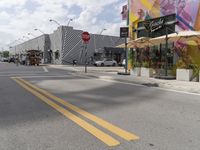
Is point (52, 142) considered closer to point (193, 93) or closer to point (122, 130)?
point (122, 130)

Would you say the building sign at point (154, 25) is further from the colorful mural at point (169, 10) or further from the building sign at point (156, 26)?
the colorful mural at point (169, 10)

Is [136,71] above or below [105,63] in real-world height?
above

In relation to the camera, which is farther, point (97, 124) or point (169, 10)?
point (169, 10)

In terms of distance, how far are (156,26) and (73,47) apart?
43.3 m

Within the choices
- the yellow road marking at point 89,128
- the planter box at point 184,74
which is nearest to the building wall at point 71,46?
the planter box at point 184,74

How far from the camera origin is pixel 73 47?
67.0 metres

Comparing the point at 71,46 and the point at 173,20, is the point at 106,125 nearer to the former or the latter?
the point at 173,20

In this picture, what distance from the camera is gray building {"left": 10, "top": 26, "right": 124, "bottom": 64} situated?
66250 millimetres

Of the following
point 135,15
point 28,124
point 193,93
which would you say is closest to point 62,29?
point 135,15

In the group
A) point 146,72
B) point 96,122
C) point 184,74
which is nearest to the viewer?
point 96,122

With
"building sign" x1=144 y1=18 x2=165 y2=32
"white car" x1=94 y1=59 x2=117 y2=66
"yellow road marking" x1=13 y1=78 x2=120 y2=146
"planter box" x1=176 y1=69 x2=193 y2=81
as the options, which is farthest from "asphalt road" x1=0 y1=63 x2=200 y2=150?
"white car" x1=94 y1=59 x2=117 y2=66

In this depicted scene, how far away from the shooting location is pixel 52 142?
592 centimetres

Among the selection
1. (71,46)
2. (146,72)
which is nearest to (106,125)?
(146,72)

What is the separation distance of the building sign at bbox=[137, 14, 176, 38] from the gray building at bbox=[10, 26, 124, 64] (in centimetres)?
3893
